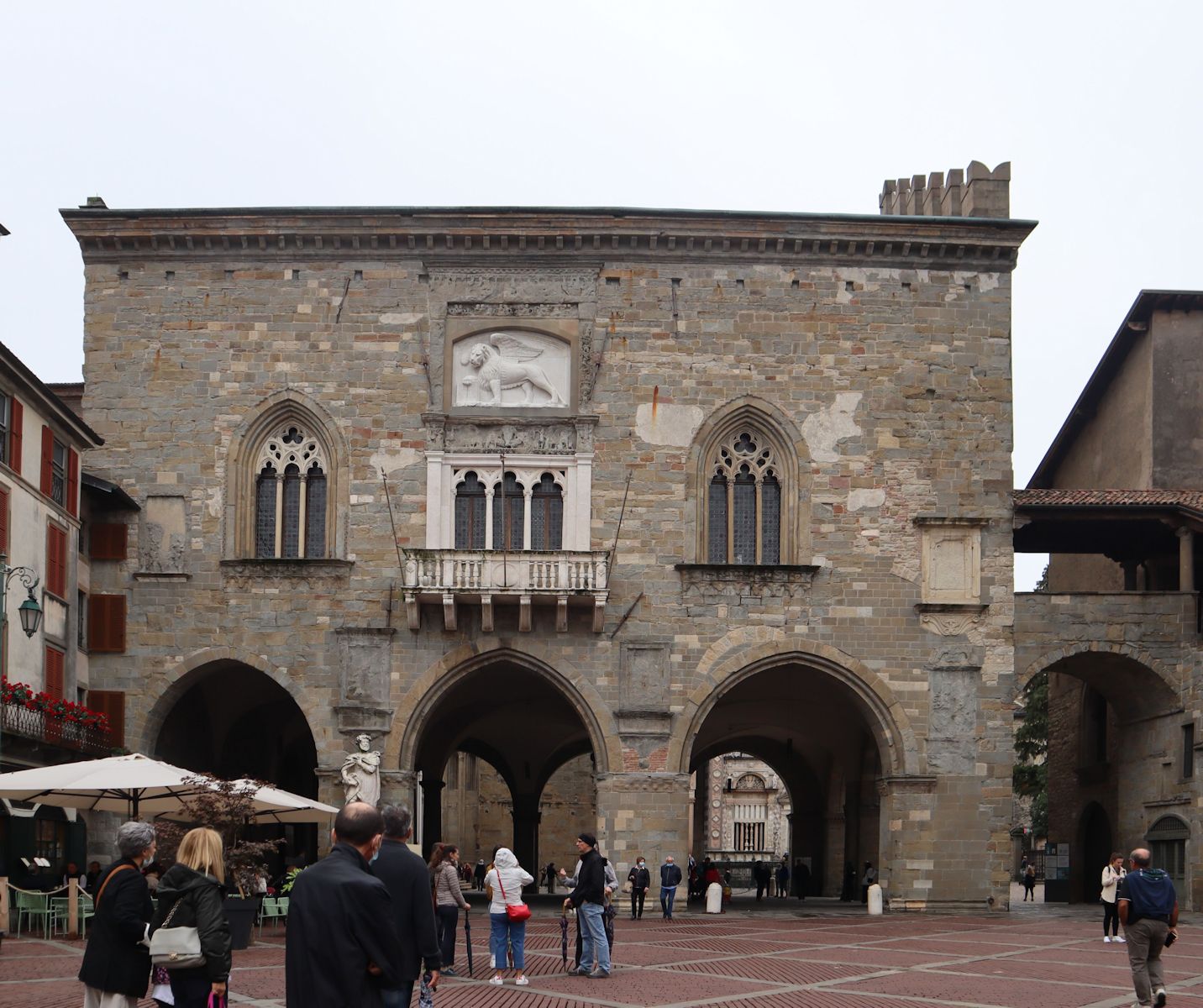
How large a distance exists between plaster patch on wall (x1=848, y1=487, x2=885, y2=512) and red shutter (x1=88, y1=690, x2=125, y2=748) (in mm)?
14751

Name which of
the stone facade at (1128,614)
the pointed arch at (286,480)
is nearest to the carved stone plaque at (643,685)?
the pointed arch at (286,480)

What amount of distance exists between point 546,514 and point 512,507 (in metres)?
0.70

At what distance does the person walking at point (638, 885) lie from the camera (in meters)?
28.6

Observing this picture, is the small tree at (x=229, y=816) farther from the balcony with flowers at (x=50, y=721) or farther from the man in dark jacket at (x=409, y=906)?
the man in dark jacket at (x=409, y=906)

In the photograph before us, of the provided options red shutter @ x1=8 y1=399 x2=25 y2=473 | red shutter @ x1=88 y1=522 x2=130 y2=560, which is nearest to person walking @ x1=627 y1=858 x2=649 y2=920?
red shutter @ x1=88 y1=522 x2=130 y2=560

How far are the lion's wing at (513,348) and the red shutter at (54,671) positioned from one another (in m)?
10.2

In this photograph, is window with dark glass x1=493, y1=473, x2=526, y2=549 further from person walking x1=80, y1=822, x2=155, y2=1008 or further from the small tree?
person walking x1=80, y1=822, x2=155, y2=1008

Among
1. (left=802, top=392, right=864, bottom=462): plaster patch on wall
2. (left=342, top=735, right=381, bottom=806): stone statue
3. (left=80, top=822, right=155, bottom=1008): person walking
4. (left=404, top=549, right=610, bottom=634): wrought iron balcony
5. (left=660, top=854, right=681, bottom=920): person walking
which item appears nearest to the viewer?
(left=80, top=822, right=155, bottom=1008): person walking

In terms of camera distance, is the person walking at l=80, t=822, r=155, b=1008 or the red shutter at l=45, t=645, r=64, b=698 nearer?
the person walking at l=80, t=822, r=155, b=1008

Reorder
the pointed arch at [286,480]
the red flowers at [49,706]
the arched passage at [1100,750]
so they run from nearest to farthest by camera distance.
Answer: the red flowers at [49,706]
the pointed arch at [286,480]
the arched passage at [1100,750]

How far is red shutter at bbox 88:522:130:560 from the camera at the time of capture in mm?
32625

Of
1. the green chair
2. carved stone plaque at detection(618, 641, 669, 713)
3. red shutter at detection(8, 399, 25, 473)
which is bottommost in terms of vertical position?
the green chair

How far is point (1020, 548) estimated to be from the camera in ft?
127

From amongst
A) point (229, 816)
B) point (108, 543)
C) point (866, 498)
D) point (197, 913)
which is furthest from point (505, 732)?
point (197, 913)
